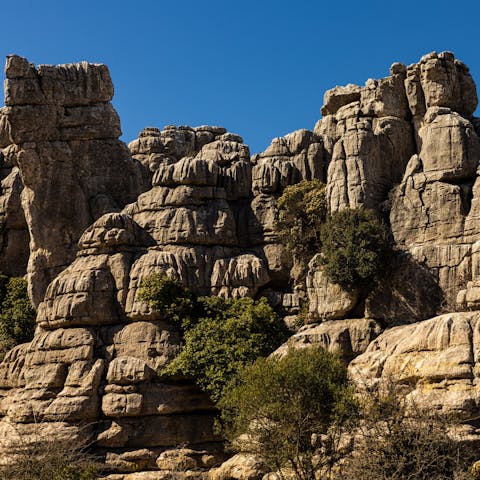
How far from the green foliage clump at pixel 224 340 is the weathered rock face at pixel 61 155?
13.3 m

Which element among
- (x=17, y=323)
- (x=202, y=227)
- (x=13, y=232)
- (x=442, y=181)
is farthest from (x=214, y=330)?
(x=13, y=232)

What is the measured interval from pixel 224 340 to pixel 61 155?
19.3 meters

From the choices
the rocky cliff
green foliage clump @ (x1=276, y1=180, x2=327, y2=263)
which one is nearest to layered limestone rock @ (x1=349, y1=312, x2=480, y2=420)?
the rocky cliff

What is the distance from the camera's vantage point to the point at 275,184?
5400 cm

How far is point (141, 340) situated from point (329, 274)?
1103 cm

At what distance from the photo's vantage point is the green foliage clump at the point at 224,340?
150 feet

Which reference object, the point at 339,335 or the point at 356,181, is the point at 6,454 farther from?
the point at 356,181

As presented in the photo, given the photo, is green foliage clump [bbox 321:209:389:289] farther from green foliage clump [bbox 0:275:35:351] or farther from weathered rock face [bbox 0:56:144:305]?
green foliage clump [bbox 0:275:35:351]

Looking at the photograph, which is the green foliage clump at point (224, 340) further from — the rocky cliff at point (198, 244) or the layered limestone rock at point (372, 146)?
the layered limestone rock at point (372, 146)

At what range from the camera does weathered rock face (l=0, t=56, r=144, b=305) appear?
57.5 meters

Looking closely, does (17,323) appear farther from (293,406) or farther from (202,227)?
(293,406)

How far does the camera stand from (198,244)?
169ft

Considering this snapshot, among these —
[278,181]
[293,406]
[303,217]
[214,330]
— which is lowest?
[293,406]

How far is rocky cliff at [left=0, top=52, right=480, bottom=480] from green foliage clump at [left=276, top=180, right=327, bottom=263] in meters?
1.25
